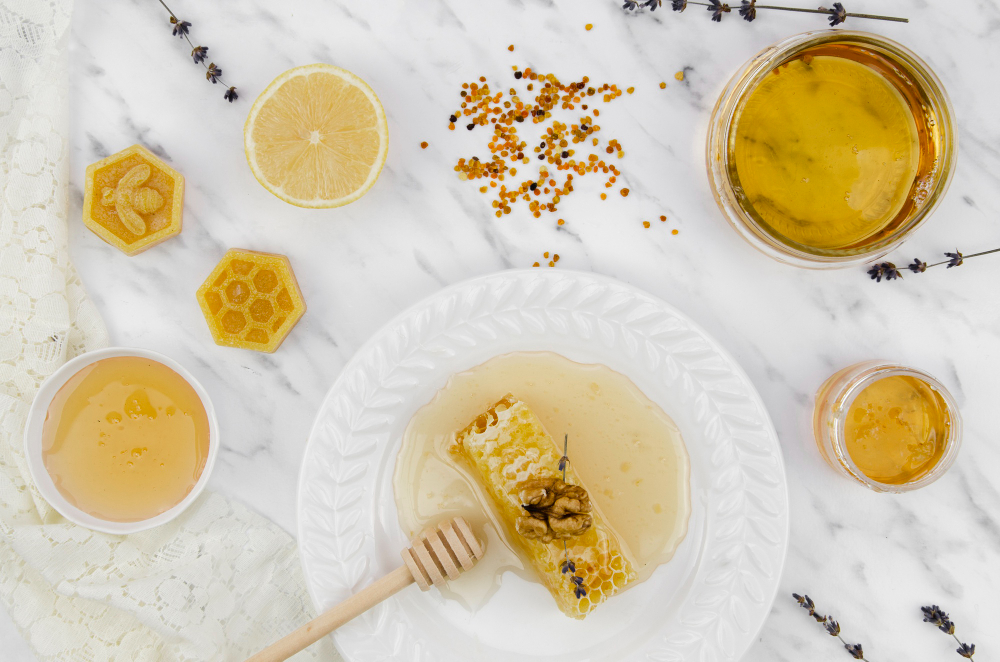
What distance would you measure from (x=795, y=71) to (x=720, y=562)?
54.2 inches

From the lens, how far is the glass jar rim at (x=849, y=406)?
1.67 meters

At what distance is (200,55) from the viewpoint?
70.2 inches

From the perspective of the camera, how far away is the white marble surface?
1829 mm

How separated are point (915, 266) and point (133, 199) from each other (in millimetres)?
2273

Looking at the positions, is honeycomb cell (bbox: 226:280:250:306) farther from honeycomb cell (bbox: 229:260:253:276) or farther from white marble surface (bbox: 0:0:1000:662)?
white marble surface (bbox: 0:0:1000:662)

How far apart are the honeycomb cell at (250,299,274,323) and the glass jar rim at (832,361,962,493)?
1.63 m

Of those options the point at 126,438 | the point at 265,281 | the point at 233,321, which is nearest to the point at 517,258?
the point at 265,281

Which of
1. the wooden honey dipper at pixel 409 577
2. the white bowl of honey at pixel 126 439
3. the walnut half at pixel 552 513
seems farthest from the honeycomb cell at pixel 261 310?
the walnut half at pixel 552 513

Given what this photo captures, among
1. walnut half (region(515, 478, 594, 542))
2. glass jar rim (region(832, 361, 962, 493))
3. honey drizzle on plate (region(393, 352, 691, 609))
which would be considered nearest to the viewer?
walnut half (region(515, 478, 594, 542))

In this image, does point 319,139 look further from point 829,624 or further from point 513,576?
point 829,624

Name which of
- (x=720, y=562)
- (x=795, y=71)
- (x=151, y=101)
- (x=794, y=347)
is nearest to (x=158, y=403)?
(x=151, y=101)

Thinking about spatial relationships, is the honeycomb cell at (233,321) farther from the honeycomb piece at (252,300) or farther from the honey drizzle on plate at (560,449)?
the honey drizzle on plate at (560,449)

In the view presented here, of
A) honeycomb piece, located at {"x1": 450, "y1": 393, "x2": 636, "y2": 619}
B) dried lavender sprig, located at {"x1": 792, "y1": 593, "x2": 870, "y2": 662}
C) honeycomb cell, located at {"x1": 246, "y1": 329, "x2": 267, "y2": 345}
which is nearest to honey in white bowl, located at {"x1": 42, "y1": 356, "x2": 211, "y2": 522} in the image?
honeycomb cell, located at {"x1": 246, "y1": 329, "x2": 267, "y2": 345}

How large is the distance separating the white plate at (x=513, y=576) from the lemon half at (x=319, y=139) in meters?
0.41
